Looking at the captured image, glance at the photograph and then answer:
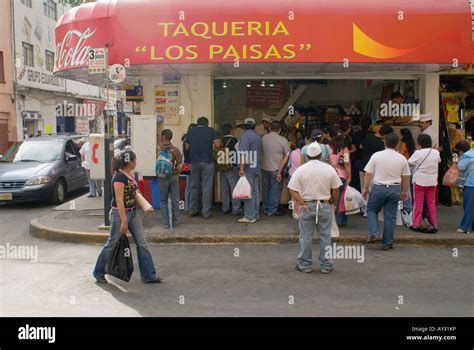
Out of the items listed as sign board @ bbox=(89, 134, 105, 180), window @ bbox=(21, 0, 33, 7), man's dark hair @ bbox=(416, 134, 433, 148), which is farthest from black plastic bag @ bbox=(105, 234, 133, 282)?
window @ bbox=(21, 0, 33, 7)

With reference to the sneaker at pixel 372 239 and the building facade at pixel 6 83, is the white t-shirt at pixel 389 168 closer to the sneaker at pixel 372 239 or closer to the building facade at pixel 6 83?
the sneaker at pixel 372 239

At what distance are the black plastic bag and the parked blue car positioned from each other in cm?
701

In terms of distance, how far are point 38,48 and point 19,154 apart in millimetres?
17853

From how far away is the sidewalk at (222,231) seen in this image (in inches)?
348

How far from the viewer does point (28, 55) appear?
29078mm

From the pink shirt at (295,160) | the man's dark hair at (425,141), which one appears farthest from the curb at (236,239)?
the pink shirt at (295,160)

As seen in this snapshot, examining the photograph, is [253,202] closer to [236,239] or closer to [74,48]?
[236,239]

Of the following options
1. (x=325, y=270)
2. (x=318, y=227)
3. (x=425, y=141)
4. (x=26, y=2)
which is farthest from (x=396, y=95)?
(x=26, y=2)

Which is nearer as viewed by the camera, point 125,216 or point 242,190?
point 125,216

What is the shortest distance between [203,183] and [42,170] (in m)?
5.06

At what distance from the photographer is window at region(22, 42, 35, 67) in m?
28.5

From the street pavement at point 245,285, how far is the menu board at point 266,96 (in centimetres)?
484

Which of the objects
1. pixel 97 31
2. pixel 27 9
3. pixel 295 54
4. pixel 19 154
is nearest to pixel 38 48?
pixel 27 9
